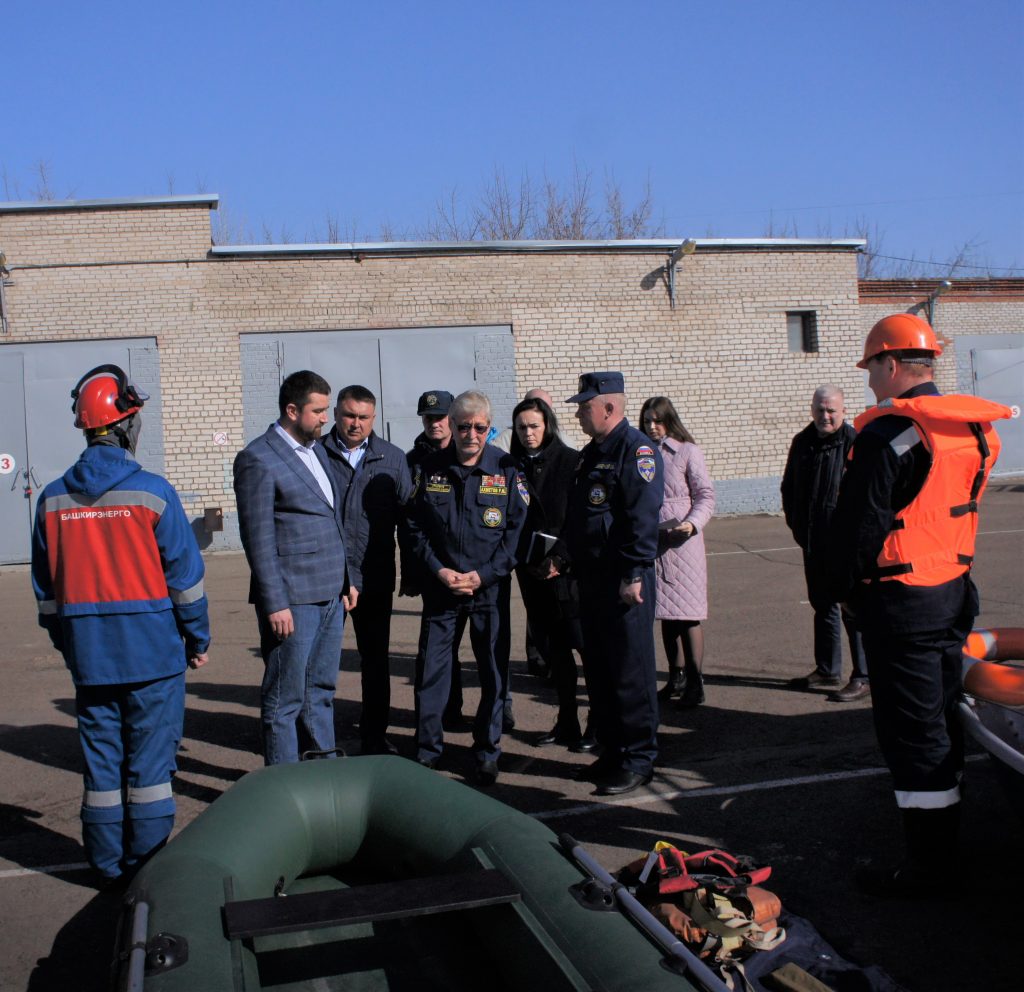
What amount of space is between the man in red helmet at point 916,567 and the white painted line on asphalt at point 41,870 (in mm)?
3205

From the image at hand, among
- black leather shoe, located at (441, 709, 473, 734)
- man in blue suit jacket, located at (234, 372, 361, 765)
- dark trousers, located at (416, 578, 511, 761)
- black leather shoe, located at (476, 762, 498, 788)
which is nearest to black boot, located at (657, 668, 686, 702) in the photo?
black leather shoe, located at (441, 709, 473, 734)

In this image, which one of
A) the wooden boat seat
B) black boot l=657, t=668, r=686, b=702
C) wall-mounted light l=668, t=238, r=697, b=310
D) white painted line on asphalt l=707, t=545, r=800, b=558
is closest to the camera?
the wooden boat seat

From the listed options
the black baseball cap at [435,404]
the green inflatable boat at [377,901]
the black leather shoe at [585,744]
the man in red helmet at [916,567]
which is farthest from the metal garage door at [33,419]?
the man in red helmet at [916,567]

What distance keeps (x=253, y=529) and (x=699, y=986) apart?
292 cm

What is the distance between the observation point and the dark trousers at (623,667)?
15.8ft

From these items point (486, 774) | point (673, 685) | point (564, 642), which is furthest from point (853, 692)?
point (486, 774)

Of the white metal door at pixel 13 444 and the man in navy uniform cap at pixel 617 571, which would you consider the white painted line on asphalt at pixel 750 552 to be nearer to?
the man in navy uniform cap at pixel 617 571

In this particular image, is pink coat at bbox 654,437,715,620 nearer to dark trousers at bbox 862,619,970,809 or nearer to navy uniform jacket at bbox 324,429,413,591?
navy uniform jacket at bbox 324,429,413,591

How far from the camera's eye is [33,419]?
1480 centimetres

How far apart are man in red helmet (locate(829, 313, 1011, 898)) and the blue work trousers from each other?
2679 mm

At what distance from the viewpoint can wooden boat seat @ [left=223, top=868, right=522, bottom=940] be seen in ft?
8.71

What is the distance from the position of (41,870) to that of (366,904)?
2.24m

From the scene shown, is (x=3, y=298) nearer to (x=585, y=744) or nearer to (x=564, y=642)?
(x=564, y=642)

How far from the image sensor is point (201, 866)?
293 cm
